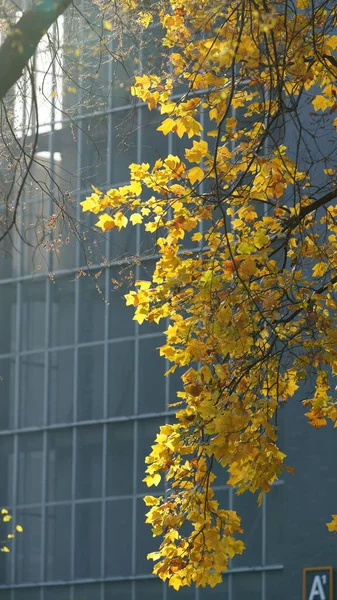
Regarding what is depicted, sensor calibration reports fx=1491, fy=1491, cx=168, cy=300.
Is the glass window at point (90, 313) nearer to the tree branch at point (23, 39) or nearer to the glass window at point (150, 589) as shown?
the glass window at point (150, 589)

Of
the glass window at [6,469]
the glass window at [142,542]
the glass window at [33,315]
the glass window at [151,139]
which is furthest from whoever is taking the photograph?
the glass window at [33,315]

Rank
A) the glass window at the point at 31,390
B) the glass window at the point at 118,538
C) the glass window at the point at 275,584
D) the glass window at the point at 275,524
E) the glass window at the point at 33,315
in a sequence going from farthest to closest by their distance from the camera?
the glass window at the point at 33,315
the glass window at the point at 31,390
the glass window at the point at 118,538
the glass window at the point at 275,524
the glass window at the point at 275,584

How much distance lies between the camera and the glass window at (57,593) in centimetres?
2889

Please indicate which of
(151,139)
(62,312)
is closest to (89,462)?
(62,312)

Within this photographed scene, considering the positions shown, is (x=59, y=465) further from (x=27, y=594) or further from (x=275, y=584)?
(x=275, y=584)

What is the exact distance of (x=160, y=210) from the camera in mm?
10289

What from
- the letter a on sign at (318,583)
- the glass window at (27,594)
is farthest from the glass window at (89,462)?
the letter a on sign at (318,583)

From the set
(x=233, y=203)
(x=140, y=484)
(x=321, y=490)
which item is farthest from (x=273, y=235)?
(x=140, y=484)

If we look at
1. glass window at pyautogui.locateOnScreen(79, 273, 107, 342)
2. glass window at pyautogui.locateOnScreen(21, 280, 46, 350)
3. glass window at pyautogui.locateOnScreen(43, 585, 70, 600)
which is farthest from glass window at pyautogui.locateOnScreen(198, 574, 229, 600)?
glass window at pyautogui.locateOnScreen(21, 280, 46, 350)

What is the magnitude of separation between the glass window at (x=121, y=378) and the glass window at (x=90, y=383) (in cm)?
25

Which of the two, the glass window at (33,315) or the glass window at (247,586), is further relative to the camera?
the glass window at (33,315)

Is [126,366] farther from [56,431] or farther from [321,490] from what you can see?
[321,490]

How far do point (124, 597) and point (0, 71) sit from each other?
865 inches

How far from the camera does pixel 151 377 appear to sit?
28.4 meters
